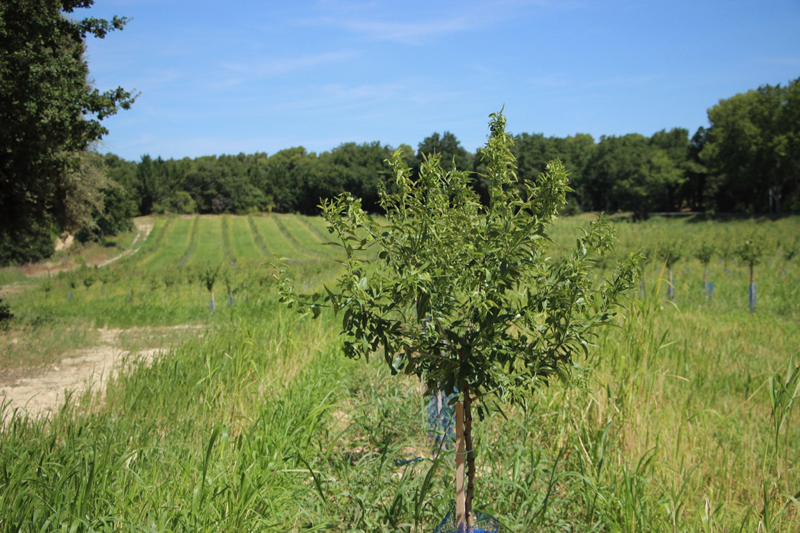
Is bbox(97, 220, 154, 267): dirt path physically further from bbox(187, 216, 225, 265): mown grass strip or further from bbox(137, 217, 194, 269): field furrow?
bbox(187, 216, 225, 265): mown grass strip

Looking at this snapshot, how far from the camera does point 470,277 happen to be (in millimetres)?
2246

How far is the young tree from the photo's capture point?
218cm

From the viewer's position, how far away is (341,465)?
10.7ft

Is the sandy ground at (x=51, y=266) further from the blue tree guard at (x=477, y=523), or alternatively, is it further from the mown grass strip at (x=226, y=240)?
the blue tree guard at (x=477, y=523)

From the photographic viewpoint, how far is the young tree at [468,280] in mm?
2182

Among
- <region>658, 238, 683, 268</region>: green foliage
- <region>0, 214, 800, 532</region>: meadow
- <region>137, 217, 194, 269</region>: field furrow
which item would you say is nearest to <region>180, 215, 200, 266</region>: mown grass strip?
<region>137, 217, 194, 269</region>: field furrow

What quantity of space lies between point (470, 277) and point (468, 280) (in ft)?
0.05

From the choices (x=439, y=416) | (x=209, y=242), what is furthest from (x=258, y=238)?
(x=439, y=416)

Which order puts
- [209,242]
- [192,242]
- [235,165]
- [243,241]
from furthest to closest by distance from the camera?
[235,165] → [243,241] → [209,242] → [192,242]

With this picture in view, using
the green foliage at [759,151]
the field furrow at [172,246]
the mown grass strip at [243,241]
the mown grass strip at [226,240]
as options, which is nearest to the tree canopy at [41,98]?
the field furrow at [172,246]

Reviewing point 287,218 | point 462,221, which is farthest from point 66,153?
point 287,218

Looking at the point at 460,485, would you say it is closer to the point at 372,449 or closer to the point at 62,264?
the point at 372,449

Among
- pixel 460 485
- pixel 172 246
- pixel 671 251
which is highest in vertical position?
pixel 460 485

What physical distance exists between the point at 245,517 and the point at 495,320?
1.47 m
